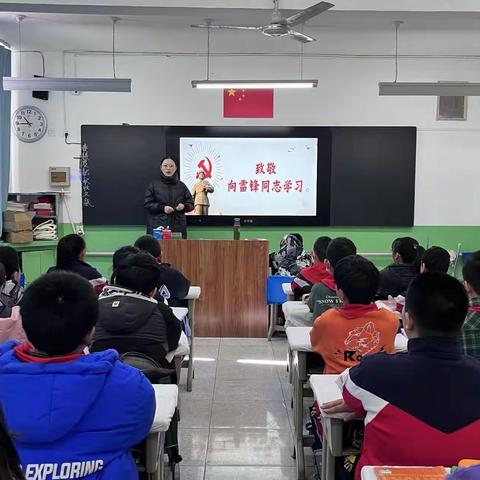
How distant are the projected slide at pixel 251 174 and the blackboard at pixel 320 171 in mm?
106

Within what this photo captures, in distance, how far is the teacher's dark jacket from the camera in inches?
261

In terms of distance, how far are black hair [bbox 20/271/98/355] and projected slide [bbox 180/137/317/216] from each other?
5.63 m

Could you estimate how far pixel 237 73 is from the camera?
7.06m

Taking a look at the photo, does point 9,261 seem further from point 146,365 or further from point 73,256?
point 146,365

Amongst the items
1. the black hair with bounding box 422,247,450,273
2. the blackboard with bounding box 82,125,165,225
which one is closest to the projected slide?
the blackboard with bounding box 82,125,165,225

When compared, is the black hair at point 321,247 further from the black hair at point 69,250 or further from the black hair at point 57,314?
the black hair at point 57,314

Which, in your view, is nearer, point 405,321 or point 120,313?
point 405,321

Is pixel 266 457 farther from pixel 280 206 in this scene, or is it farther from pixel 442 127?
pixel 442 127

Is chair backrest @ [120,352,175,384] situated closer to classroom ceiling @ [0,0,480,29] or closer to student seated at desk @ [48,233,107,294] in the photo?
student seated at desk @ [48,233,107,294]

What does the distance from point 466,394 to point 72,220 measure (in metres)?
6.38

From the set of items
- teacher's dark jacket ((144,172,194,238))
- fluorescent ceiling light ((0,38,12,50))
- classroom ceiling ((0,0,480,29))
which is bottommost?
teacher's dark jacket ((144,172,194,238))

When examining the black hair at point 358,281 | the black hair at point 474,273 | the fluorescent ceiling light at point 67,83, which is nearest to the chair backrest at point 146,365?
the black hair at point 358,281

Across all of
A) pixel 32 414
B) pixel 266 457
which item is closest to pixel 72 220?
pixel 266 457

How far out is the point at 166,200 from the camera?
6.63 m
